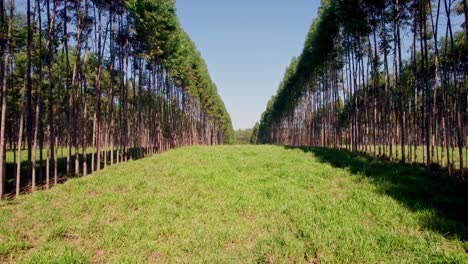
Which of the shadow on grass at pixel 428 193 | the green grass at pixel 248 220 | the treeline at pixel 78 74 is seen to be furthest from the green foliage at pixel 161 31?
the shadow on grass at pixel 428 193

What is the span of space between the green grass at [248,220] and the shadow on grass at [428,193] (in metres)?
0.04

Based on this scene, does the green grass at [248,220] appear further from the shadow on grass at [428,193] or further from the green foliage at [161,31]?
the green foliage at [161,31]

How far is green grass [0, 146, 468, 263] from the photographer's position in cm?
552

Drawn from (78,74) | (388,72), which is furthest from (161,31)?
(388,72)

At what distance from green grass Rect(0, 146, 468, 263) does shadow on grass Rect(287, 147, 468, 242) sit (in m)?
0.04

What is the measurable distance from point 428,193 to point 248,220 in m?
6.21

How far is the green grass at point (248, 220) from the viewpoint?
217 inches

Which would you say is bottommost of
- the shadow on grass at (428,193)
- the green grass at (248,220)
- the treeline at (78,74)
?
the green grass at (248,220)

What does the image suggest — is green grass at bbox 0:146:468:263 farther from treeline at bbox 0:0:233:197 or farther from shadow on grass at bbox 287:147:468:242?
treeline at bbox 0:0:233:197

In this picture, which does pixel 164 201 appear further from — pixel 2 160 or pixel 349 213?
pixel 2 160

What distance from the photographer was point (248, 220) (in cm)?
764

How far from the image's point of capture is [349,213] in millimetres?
7398

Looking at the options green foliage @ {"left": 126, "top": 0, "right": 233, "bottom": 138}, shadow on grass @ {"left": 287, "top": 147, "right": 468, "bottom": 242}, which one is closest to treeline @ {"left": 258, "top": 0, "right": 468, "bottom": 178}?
shadow on grass @ {"left": 287, "top": 147, "right": 468, "bottom": 242}

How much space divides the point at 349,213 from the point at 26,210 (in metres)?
10.9
